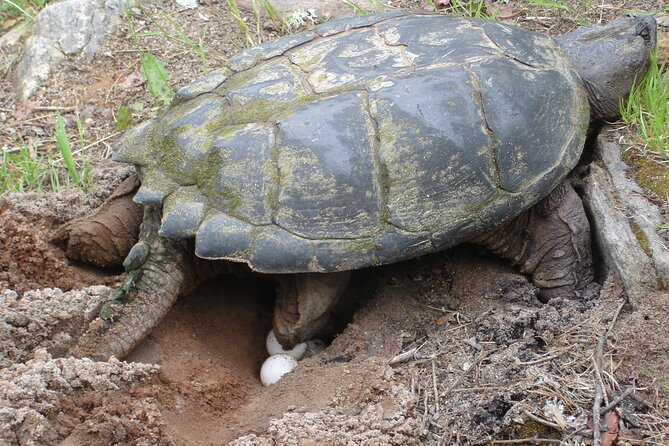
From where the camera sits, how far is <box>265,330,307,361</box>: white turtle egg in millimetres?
3172

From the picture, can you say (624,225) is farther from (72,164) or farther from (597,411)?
(72,164)

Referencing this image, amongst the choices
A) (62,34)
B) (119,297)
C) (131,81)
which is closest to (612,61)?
(119,297)

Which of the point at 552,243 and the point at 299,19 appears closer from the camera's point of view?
the point at 552,243

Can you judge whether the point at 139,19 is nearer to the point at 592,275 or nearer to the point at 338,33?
the point at 338,33

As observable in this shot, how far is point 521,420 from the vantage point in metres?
2.25

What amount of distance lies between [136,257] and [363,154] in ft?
3.76

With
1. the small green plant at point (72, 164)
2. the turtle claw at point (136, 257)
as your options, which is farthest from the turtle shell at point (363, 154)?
the small green plant at point (72, 164)

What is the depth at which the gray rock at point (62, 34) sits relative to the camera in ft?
15.2

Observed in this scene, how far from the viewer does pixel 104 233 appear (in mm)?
3166

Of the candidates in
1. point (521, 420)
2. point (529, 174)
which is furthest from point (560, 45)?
point (521, 420)

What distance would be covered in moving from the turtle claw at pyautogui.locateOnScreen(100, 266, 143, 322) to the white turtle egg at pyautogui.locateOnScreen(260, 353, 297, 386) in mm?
728

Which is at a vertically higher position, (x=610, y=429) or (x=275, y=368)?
(x=610, y=429)

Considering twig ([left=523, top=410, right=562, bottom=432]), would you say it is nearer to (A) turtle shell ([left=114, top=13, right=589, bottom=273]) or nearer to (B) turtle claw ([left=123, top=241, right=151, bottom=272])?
(A) turtle shell ([left=114, top=13, right=589, bottom=273])

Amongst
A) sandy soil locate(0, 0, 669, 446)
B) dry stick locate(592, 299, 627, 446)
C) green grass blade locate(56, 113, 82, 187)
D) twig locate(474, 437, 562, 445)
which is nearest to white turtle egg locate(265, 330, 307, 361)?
sandy soil locate(0, 0, 669, 446)
